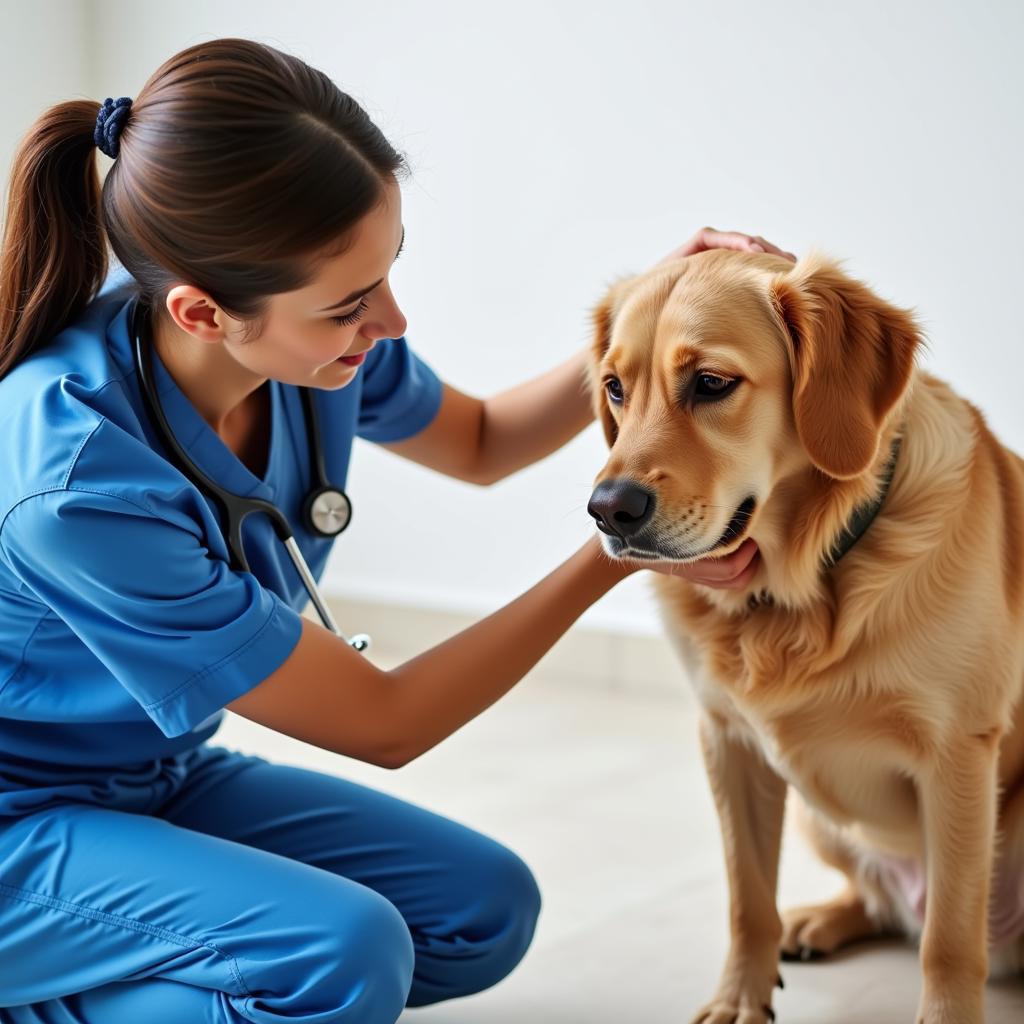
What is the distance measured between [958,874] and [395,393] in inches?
40.4

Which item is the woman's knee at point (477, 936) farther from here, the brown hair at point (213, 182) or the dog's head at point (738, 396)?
the brown hair at point (213, 182)

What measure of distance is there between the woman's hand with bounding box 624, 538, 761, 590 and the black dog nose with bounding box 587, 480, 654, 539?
0.12 metres

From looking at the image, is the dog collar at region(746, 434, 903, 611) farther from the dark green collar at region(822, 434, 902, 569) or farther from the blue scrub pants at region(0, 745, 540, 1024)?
the blue scrub pants at region(0, 745, 540, 1024)

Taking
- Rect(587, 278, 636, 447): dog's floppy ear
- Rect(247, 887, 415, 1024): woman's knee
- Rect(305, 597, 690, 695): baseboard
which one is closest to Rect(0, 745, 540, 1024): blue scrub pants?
Rect(247, 887, 415, 1024): woman's knee

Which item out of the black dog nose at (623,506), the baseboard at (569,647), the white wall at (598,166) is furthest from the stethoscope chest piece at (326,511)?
the baseboard at (569,647)

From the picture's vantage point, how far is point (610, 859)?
2.35m

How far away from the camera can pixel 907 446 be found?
1.59m

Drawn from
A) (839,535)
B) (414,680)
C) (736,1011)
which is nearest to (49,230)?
(414,680)

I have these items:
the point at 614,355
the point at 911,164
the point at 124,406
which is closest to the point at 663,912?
the point at 614,355

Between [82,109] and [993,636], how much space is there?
50.0 inches

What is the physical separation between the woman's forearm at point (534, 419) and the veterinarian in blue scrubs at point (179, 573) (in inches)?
17.0

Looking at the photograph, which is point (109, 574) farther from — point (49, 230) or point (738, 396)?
point (738, 396)

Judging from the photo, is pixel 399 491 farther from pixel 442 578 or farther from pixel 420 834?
pixel 420 834

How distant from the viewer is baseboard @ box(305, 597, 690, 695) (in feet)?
11.4
